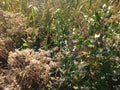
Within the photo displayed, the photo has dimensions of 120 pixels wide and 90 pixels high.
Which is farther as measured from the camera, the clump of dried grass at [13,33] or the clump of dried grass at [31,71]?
the clump of dried grass at [13,33]

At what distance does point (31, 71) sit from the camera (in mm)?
2410

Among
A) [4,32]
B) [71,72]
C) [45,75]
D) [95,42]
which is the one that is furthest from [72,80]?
[4,32]

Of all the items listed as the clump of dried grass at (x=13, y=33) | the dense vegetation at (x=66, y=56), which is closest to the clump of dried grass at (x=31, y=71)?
the dense vegetation at (x=66, y=56)

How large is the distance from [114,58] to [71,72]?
1.19ft

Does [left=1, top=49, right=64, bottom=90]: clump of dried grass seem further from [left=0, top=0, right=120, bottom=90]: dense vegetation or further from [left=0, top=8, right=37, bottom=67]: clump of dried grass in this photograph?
[left=0, top=8, right=37, bottom=67]: clump of dried grass

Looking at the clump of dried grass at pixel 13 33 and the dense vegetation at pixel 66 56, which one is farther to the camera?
the clump of dried grass at pixel 13 33

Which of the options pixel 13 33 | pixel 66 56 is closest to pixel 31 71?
pixel 66 56

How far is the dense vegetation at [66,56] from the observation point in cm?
229

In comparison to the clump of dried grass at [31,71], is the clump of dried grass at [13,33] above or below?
above

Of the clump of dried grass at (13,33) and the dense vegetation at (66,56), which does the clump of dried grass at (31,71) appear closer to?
the dense vegetation at (66,56)

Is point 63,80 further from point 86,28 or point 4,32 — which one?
point 4,32

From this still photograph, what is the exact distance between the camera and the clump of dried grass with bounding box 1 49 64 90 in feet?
7.80

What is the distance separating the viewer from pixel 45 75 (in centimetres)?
238

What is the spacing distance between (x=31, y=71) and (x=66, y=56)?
31 centimetres
